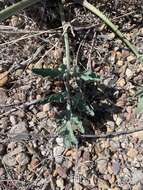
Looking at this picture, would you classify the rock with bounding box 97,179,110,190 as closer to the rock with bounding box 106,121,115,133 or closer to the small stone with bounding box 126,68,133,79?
the rock with bounding box 106,121,115,133

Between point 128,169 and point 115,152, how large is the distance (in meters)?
0.10

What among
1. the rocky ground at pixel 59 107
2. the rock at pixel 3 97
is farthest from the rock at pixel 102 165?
the rock at pixel 3 97

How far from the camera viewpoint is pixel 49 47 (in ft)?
8.53

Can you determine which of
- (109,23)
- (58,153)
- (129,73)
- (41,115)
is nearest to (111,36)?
(109,23)

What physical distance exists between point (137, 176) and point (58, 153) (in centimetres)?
39

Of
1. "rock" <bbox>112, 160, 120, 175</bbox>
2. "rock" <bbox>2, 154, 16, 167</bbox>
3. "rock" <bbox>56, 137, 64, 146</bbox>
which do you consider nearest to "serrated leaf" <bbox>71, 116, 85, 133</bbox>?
"rock" <bbox>56, 137, 64, 146</bbox>

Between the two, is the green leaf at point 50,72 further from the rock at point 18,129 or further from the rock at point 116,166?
the rock at point 116,166

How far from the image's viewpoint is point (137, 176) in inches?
90.4

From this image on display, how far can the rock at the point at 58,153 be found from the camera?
7.70 feet

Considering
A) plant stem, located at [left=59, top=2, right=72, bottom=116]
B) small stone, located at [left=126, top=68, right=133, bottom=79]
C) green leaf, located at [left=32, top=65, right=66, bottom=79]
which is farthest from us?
small stone, located at [left=126, top=68, right=133, bottom=79]

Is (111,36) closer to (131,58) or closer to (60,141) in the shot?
(131,58)

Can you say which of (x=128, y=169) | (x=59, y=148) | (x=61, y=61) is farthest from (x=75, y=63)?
(x=128, y=169)

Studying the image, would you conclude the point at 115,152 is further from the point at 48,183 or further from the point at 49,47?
the point at 49,47

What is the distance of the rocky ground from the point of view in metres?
2.32
